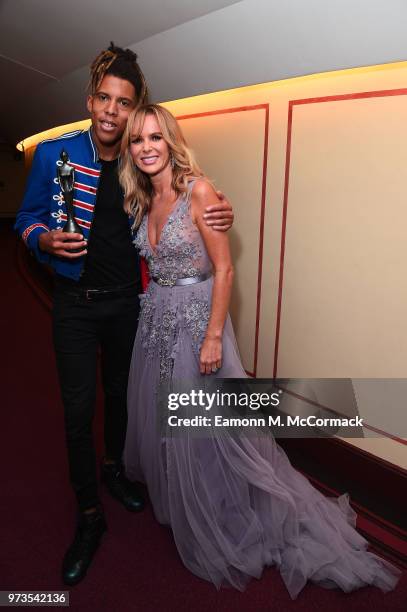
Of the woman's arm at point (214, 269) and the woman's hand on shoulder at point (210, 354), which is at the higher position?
the woman's arm at point (214, 269)

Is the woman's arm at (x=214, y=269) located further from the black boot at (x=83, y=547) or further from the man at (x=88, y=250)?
the black boot at (x=83, y=547)

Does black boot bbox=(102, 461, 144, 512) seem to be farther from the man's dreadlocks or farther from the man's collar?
the man's dreadlocks

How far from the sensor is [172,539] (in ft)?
6.54

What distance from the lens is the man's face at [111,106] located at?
1714 mm

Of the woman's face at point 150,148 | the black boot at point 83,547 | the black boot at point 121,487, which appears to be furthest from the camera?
the black boot at point 121,487

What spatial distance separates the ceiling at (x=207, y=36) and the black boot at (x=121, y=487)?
2.11 metres

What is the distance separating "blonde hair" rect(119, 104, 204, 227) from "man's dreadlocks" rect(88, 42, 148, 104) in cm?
16

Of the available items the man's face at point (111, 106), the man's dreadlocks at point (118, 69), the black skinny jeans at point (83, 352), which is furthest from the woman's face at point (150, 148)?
the black skinny jeans at point (83, 352)

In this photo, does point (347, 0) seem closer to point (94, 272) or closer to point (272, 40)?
point (272, 40)

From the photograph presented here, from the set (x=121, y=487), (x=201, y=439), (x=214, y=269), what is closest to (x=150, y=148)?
(x=214, y=269)

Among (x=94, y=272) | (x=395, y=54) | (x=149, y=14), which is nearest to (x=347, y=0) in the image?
(x=395, y=54)

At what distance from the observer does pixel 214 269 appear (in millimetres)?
1754

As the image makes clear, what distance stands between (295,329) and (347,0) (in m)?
1.61

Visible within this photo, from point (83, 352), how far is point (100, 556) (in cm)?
89
